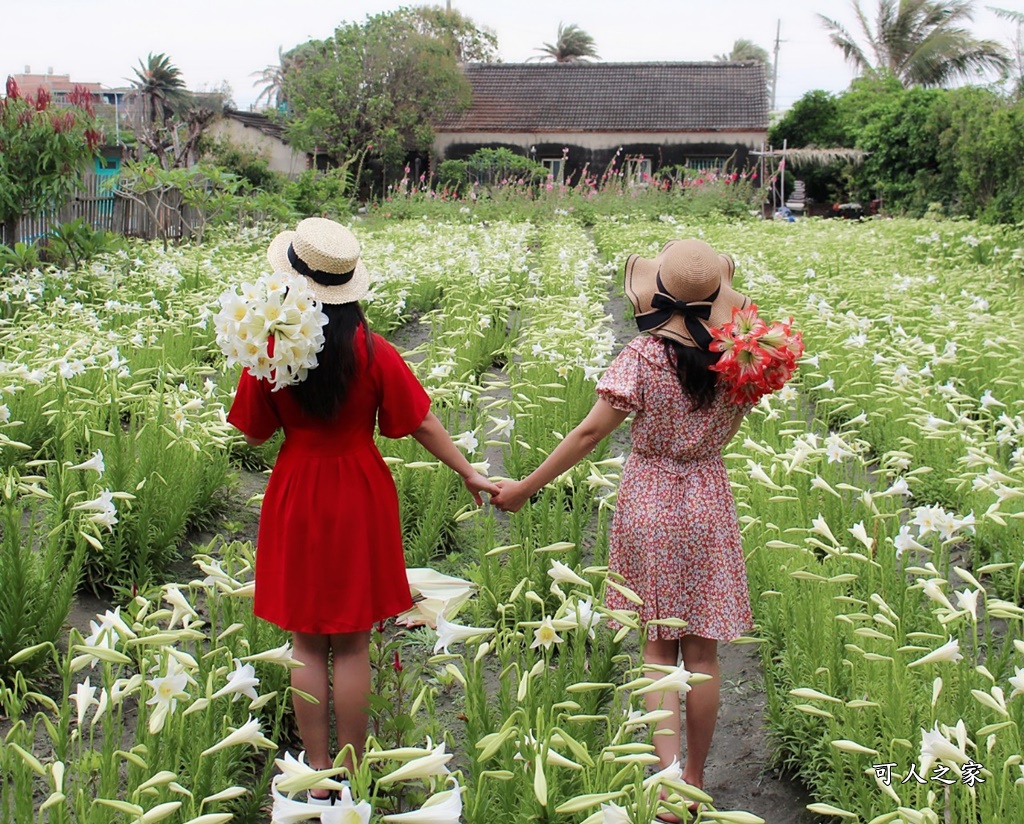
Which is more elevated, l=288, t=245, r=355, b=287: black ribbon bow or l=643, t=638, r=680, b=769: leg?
l=288, t=245, r=355, b=287: black ribbon bow

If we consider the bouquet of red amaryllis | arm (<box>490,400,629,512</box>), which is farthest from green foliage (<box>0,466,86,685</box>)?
the bouquet of red amaryllis

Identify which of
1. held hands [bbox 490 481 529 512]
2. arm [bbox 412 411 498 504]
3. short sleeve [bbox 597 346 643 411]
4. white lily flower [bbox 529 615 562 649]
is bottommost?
white lily flower [bbox 529 615 562 649]

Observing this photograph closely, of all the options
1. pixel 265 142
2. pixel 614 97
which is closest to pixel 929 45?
pixel 614 97

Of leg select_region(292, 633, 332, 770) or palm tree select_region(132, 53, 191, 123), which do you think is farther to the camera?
palm tree select_region(132, 53, 191, 123)

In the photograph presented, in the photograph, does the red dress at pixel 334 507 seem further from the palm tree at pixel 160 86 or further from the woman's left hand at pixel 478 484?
the palm tree at pixel 160 86

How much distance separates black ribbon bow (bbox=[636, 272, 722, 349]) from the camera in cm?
286

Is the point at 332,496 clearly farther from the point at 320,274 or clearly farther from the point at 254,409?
the point at 320,274

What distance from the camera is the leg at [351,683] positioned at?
2.78 meters

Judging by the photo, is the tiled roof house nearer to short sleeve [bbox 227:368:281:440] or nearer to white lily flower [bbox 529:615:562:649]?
short sleeve [bbox 227:368:281:440]

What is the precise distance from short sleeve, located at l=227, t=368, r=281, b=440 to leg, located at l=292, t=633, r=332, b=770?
1.90 feet

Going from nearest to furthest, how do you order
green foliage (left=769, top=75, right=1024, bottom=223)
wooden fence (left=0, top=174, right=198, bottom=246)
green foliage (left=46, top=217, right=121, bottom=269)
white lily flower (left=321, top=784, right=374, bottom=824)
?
white lily flower (left=321, top=784, right=374, bottom=824) → green foliage (left=46, top=217, right=121, bottom=269) → wooden fence (left=0, top=174, right=198, bottom=246) → green foliage (left=769, top=75, right=1024, bottom=223)

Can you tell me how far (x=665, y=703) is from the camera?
9.17 feet

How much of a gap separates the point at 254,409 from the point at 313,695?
0.79 metres

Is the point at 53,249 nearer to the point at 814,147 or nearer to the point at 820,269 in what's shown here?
the point at 820,269
